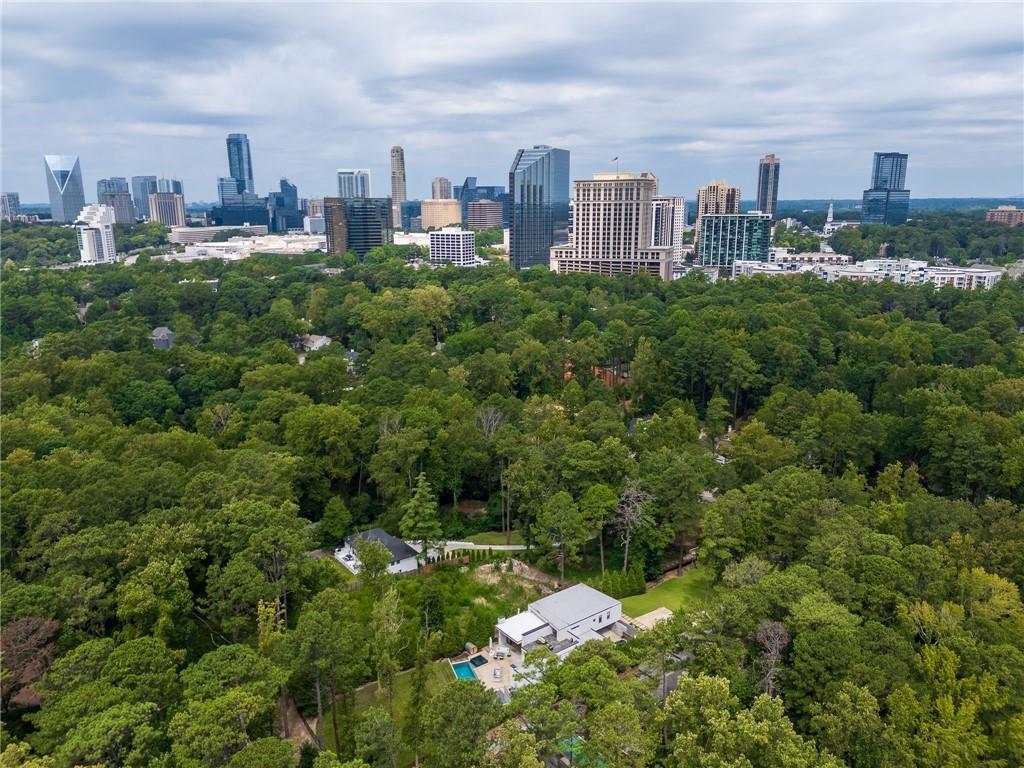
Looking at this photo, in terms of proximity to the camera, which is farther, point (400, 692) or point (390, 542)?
point (390, 542)

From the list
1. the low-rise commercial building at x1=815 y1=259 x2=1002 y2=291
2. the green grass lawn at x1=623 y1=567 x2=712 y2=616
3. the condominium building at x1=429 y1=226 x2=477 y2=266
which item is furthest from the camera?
the condominium building at x1=429 y1=226 x2=477 y2=266

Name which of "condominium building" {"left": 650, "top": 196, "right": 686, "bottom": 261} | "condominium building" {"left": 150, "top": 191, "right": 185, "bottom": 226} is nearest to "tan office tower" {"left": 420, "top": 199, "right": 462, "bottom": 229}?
"condominium building" {"left": 150, "top": 191, "right": 185, "bottom": 226}

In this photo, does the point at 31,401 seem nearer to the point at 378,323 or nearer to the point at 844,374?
the point at 378,323

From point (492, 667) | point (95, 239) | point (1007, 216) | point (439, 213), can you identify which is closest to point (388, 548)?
point (492, 667)

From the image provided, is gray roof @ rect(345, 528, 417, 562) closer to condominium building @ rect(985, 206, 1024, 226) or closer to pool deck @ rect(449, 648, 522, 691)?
pool deck @ rect(449, 648, 522, 691)

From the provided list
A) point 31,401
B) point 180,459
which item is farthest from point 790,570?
point 31,401

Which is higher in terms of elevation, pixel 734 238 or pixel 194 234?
pixel 194 234

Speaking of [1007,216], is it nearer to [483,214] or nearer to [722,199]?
[722,199]
